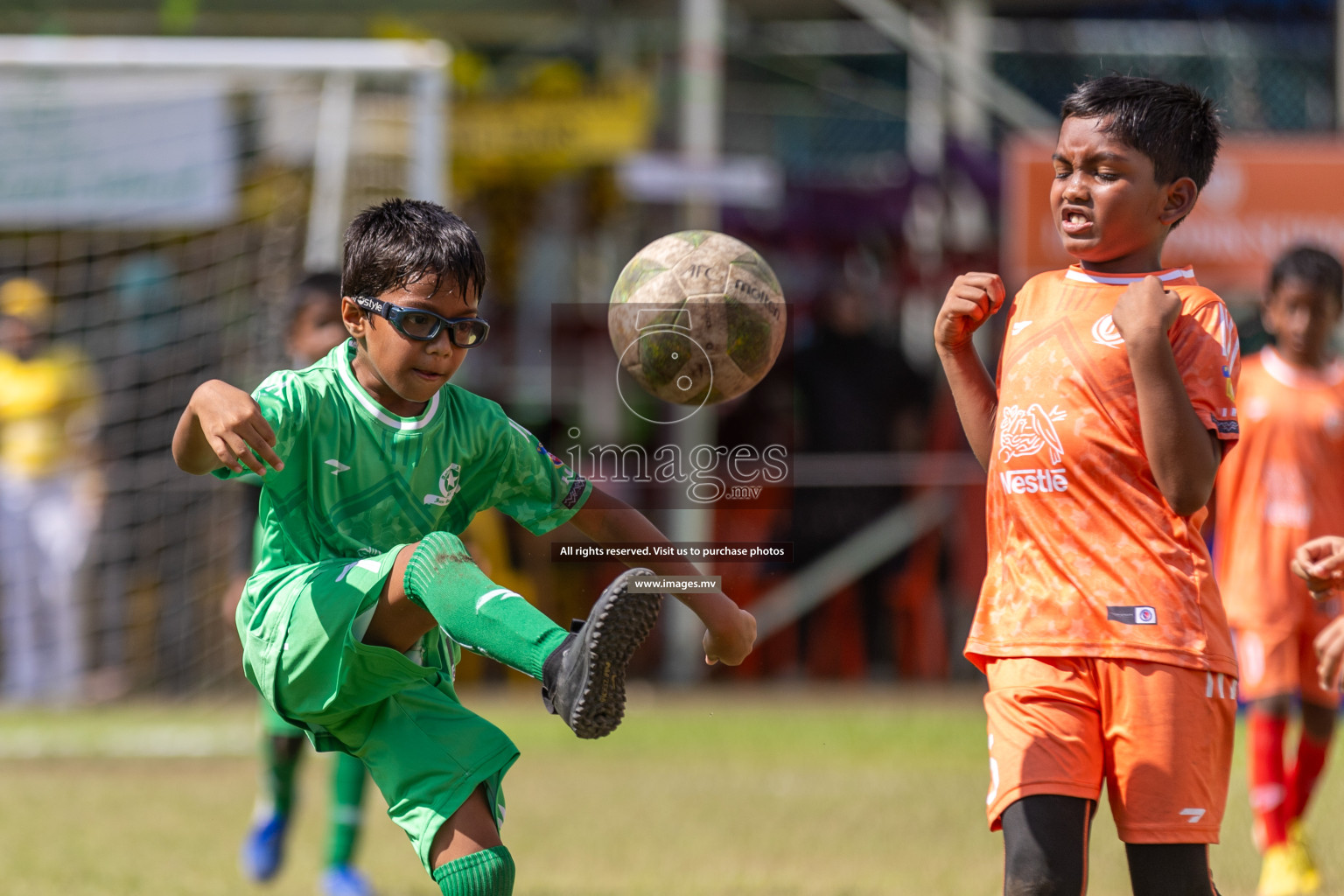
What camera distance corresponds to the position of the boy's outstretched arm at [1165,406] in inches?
106

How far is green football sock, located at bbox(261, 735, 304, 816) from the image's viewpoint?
4.97 m

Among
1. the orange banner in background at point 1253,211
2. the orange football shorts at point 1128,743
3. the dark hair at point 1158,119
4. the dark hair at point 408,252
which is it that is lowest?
the orange football shorts at point 1128,743

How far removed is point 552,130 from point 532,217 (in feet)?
3.32

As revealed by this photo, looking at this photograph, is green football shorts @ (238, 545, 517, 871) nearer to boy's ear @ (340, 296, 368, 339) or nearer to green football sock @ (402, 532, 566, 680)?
green football sock @ (402, 532, 566, 680)

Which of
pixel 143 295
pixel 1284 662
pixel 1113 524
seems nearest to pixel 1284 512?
pixel 1284 662

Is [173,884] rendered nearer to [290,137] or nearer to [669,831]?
[669,831]

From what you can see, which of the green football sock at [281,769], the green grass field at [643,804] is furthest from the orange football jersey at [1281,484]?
the green football sock at [281,769]

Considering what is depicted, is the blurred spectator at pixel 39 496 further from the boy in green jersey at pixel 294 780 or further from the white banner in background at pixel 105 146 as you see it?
the boy in green jersey at pixel 294 780

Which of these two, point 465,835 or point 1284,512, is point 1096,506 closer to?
point 465,835

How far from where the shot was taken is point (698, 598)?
301cm

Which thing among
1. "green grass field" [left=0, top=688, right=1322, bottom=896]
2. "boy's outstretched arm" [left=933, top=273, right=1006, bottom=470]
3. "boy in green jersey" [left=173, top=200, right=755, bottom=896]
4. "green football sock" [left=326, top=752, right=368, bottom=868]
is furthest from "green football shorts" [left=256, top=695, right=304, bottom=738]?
"boy's outstretched arm" [left=933, top=273, right=1006, bottom=470]

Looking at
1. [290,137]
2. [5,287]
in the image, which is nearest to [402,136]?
[290,137]

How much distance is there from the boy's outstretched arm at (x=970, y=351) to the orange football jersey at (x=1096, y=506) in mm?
119

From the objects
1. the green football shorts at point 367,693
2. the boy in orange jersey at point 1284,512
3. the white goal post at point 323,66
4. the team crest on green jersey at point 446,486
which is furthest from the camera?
the white goal post at point 323,66
